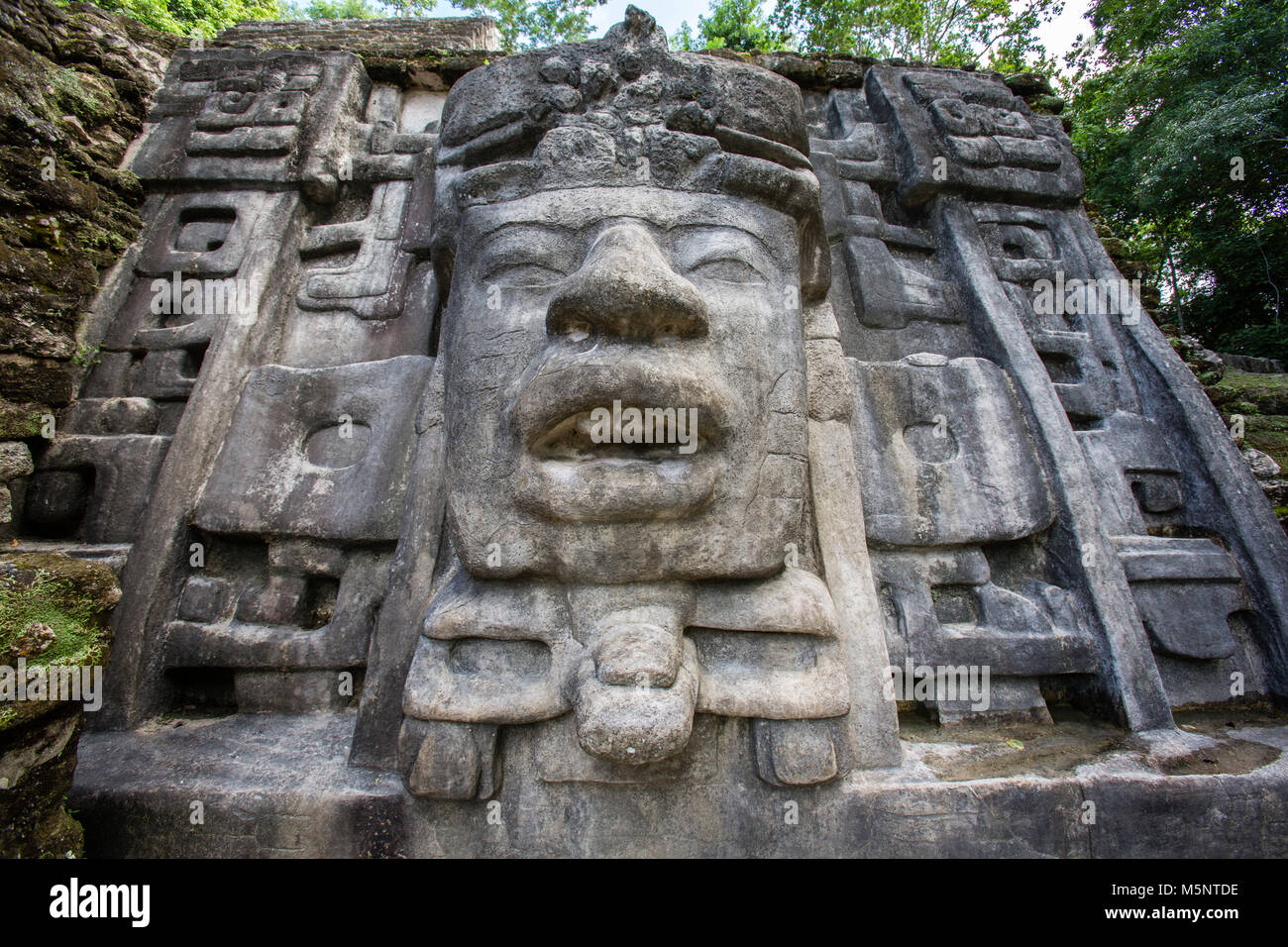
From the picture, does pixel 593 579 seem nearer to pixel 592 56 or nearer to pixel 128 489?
pixel 592 56

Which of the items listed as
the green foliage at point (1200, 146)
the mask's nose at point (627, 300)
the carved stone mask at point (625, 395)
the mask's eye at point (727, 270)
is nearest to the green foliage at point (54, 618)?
the carved stone mask at point (625, 395)

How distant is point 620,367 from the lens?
1788 millimetres

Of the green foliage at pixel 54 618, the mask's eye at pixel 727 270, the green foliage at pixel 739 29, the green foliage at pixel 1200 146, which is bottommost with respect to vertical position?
the green foliage at pixel 54 618

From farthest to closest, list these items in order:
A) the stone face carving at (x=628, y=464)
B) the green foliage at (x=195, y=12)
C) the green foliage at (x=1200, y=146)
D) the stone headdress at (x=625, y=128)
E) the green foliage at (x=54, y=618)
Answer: the green foliage at (x=1200, y=146) → the green foliage at (x=195, y=12) → the stone headdress at (x=625, y=128) → the stone face carving at (x=628, y=464) → the green foliage at (x=54, y=618)

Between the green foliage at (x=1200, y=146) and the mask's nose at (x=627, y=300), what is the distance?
44.5ft

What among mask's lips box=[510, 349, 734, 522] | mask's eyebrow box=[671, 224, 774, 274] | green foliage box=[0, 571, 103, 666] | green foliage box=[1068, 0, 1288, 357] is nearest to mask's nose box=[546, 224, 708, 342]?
mask's lips box=[510, 349, 734, 522]

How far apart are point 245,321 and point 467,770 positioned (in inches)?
101

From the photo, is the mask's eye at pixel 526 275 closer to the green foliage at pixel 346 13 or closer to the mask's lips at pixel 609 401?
the mask's lips at pixel 609 401

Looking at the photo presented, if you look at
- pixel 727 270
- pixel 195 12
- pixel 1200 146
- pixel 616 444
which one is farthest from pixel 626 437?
pixel 195 12

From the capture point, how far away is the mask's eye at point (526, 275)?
221cm

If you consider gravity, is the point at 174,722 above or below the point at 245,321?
below

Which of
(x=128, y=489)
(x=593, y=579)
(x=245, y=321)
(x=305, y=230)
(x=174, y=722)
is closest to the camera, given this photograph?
(x=593, y=579)

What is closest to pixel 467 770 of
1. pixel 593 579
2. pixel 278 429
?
pixel 593 579

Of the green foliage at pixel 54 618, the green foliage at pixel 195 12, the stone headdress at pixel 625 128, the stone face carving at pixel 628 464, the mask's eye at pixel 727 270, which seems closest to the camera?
the green foliage at pixel 54 618
